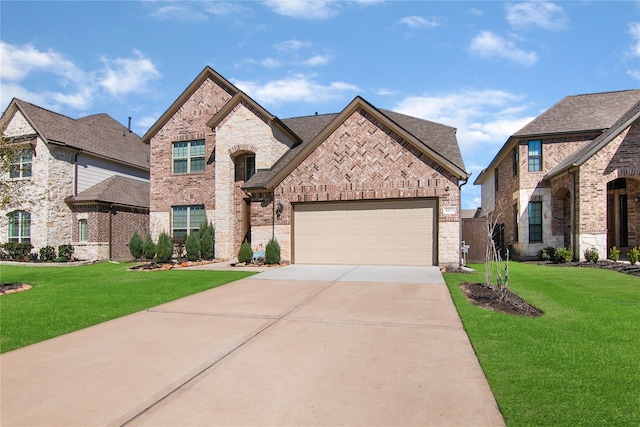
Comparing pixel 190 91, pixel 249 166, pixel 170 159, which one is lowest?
pixel 249 166

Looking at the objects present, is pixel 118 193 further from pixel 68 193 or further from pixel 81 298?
pixel 81 298

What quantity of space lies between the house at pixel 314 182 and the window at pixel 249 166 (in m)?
0.10

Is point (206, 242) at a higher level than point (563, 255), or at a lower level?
higher

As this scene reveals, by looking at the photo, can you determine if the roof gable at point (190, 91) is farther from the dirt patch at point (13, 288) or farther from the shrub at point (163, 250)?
the dirt patch at point (13, 288)

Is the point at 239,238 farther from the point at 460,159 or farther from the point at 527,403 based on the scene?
the point at 527,403

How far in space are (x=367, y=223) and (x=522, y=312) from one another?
813 centimetres

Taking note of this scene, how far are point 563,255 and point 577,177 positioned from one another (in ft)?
11.2

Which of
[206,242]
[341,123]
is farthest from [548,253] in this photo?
[206,242]

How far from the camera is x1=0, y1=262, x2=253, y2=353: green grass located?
6.10 meters

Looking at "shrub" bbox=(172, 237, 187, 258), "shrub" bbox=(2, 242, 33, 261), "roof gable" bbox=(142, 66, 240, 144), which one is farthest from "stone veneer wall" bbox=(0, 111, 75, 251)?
"shrub" bbox=(172, 237, 187, 258)

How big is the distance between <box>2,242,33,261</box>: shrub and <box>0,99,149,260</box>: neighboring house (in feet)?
1.34

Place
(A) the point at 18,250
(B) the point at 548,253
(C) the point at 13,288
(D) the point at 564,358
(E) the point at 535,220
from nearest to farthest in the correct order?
(D) the point at 564,358, (C) the point at 13,288, (B) the point at 548,253, (E) the point at 535,220, (A) the point at 18,250

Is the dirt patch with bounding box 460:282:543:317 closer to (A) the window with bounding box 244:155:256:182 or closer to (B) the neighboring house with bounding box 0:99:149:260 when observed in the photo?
(A) the window with bounding box 244:155:256:182

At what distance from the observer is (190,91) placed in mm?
19188
